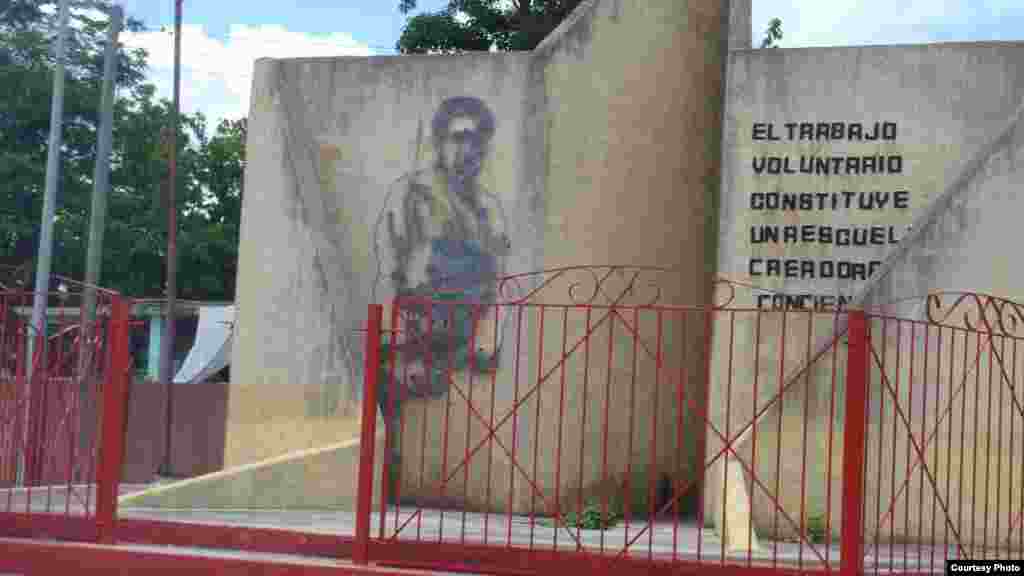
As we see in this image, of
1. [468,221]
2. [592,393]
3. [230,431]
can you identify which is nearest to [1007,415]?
[592,393]

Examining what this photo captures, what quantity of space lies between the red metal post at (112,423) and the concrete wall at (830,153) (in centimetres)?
558

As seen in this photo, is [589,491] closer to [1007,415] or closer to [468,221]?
[468,221]

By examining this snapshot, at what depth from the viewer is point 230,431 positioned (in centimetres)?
1478

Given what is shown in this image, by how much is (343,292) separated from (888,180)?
5.31 meters

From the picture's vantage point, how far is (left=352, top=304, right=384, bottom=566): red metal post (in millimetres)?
9312

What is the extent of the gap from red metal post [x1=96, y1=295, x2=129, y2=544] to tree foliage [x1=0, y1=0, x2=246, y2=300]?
744 inches

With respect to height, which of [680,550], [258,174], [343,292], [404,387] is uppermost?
[258,174]

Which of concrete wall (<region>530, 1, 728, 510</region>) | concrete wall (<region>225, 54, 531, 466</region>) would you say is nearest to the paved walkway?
concrete wall (<region>530, 1, 728, 510</region>)

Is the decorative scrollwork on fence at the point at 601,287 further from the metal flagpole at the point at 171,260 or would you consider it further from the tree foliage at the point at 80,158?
the tree foliage at the point at 80,158

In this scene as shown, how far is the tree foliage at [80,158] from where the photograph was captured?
97.1ft

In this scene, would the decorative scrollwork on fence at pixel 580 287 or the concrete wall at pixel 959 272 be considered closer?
the concrete wall at pixel 959 272
